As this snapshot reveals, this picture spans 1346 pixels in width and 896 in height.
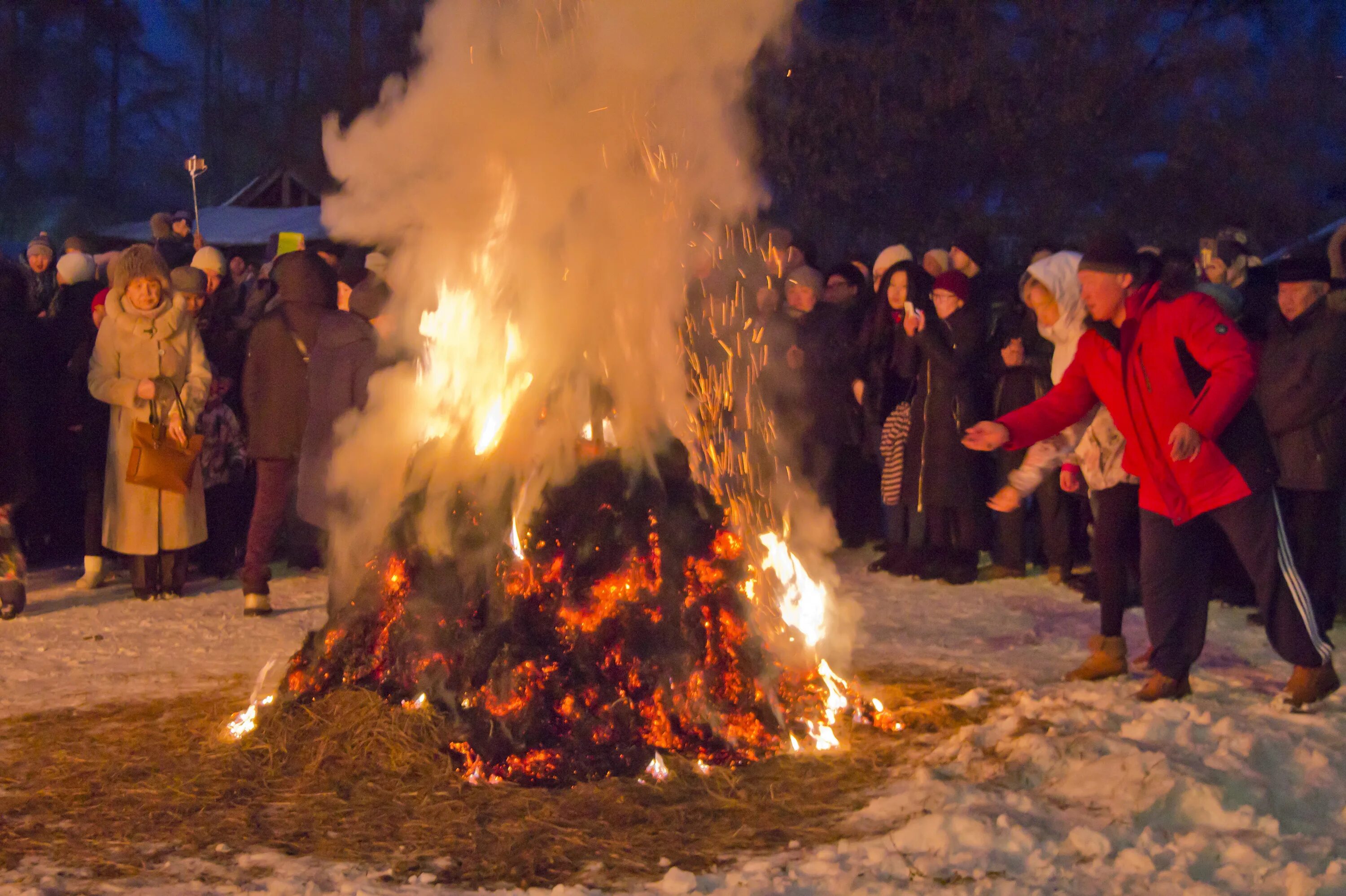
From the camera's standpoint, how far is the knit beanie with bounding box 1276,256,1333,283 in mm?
8289

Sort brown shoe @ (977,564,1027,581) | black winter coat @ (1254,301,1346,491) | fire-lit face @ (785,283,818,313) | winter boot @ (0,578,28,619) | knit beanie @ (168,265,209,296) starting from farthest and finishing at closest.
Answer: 1. fire-lit face @ (785,283,818,313)
2. brown shoe @ (977,564,1027,581)
3. knit beanie @ (168,265,209,296)
4. winter boot @ (0,578,28,619)
5. black winter coat @ (1254,301,1346,491)

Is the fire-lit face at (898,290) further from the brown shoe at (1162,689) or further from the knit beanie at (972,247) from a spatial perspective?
the brown shoe at (1162,689)

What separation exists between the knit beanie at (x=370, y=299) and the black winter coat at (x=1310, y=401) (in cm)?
529

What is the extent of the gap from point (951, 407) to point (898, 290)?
1.14 meters

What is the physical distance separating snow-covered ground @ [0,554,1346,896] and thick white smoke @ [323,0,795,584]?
6.10 feet

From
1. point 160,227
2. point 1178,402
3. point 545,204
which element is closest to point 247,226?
point 160,227

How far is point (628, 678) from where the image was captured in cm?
584

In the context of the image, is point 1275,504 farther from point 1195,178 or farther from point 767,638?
point 1195,178

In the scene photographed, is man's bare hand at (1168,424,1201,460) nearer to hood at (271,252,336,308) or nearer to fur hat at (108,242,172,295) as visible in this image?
hood at (271,252,336,308)

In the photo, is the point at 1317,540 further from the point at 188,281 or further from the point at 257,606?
the point at 188,281

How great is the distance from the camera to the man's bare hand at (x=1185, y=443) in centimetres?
607

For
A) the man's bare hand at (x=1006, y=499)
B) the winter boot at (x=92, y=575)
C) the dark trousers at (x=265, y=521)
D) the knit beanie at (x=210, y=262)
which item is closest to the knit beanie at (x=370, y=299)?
the dark trousers at (x=265, y=521)

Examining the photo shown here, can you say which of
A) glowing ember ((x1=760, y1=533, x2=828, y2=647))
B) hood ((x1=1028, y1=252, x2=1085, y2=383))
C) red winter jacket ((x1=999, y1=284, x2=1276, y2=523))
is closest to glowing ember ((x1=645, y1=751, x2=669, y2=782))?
glowing ember ((x1=760, y1=533, x2=828, y2=647))

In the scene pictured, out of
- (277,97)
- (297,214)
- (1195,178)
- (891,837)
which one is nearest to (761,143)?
(1195,178)
